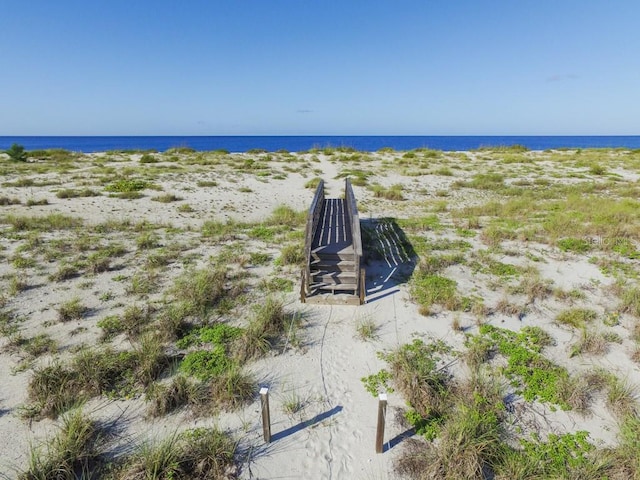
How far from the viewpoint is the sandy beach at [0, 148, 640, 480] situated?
4086 mm

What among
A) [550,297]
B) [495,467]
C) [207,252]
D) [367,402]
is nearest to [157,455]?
[367,402]

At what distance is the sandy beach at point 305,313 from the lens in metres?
4.09

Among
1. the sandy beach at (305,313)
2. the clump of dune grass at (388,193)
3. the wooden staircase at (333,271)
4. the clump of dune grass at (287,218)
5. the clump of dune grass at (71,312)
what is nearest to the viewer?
the sandy beach at (305,313)

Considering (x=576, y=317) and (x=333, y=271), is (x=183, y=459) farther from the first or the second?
(x=576, y=317)

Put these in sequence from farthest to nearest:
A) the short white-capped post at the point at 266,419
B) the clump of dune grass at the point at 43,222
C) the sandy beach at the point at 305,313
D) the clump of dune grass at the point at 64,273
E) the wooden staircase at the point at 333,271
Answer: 1. the clump of dune grass at the point at 43,222
2. the clump of dune grass at the point at 64,273
3. the wooden staircase at the point at 333,271
4. the sandy beach at the point at 305,313
5. the short white-capped post at the point at 266,419

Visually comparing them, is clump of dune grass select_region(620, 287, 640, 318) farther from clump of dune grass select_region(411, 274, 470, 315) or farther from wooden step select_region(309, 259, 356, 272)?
wooden step select_region(309, 259, 356, 272)

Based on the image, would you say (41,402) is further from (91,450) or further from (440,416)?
(440,416)

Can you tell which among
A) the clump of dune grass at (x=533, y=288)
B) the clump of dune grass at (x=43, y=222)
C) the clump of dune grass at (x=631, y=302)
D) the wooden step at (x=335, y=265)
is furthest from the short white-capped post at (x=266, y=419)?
the clump of dune grass at (x=43, y=222)

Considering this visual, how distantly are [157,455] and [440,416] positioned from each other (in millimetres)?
3443

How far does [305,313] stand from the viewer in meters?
6.69

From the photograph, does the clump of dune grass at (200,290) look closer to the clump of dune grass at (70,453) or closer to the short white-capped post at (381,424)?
the clump of dune grass at (70,453)

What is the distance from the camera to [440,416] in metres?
4.24

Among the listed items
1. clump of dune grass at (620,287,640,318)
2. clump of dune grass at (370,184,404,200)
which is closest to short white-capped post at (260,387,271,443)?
clump of dune grass at (620,287,640,318)

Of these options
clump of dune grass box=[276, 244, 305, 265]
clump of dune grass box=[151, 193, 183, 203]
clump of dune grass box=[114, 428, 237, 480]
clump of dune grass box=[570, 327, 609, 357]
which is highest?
clump of dune grass box=[151, 193, 183, 203]
